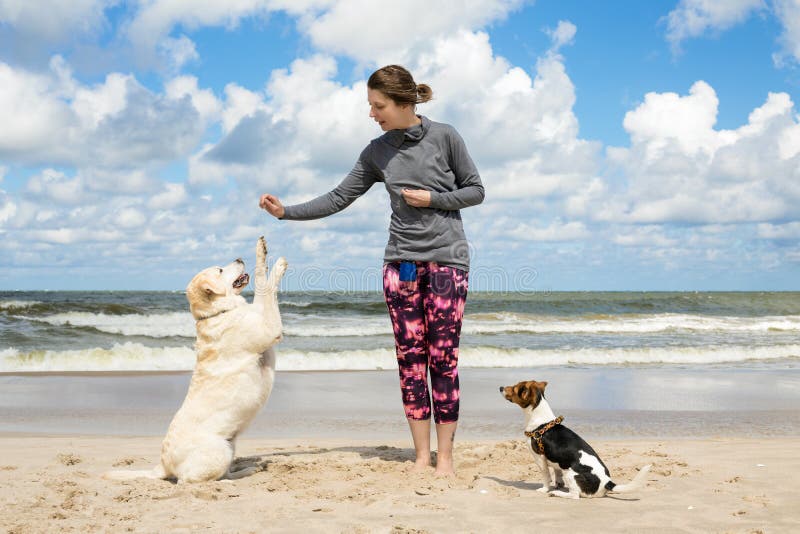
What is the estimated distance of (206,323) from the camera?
4066mm

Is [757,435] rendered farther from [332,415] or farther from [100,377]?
[100,377]

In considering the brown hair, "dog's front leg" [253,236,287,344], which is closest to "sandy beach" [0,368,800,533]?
"dog's front leg" [253,236,287,344]

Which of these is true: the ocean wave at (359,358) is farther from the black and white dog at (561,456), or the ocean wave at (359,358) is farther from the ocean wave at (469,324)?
the black and white dog at (561,456)

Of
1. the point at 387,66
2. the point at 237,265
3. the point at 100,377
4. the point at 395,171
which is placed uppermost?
the point at 387,66

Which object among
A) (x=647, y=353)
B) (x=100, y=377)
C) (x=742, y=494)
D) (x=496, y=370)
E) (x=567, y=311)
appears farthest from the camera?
(x=567, y=311)

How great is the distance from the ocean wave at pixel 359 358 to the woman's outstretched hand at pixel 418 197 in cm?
882

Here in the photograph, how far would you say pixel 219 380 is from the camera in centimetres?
402

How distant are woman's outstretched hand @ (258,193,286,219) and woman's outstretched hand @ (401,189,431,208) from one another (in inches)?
32.7

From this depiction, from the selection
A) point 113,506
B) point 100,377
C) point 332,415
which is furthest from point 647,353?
point 113,506

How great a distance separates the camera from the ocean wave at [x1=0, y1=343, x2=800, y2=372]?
12.1m

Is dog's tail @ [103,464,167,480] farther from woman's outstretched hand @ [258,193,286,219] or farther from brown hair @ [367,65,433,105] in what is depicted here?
brown hair @ [367,65,433,105]

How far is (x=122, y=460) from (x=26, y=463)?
0.64m

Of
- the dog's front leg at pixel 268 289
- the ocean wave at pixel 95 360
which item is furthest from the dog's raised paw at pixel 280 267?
the ocean wave at pixel 95 360

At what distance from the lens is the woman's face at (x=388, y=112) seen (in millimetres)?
3771
